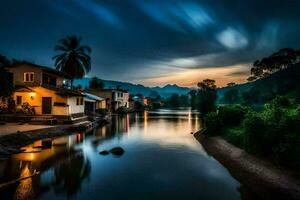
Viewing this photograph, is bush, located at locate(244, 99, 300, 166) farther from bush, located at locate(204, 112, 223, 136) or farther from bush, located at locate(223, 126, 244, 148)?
bush, located at locate(204, 112, 223, 136)

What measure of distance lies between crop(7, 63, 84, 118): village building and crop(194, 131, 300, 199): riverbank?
22.5 m

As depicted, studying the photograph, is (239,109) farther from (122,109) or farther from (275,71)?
(275,71)

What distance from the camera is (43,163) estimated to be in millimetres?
17578

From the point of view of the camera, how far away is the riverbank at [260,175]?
41.9 feet

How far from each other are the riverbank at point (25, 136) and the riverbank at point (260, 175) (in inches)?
677

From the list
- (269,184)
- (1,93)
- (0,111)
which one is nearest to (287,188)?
(269,184)

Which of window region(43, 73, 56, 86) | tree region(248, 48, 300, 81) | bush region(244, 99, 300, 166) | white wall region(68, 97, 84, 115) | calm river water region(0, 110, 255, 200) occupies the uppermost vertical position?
tree region(248, 48, 300, 81)

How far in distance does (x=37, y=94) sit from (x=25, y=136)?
1248 centimetres

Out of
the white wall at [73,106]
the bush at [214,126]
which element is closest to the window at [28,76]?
the white wall at [73,106]

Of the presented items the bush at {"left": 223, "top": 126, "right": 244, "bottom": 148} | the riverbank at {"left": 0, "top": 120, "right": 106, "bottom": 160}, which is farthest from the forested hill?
the riverbank at {"left": 0, "top": 120, "right": 106, "bottom": 160}

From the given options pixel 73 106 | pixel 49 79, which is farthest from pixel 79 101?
pixel 49 79

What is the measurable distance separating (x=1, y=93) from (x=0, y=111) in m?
6.47

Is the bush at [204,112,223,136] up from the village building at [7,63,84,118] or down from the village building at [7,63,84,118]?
down

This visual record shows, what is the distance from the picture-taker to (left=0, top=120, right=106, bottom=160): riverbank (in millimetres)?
19806
